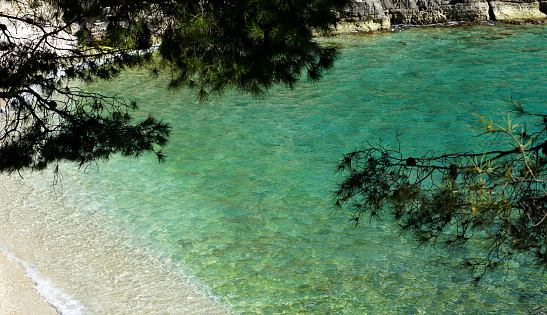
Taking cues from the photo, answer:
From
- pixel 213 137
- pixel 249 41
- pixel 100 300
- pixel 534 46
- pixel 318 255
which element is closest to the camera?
pixel 249 41

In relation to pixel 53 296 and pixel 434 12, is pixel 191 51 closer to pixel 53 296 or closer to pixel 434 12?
pixel 53 296

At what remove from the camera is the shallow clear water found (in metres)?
3.30

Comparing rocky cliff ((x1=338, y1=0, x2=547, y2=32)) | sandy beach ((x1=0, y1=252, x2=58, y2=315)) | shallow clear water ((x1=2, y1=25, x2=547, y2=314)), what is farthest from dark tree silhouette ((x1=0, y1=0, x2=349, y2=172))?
rocky cliff ((x1=338, y1=0, x2=547, y2=32))

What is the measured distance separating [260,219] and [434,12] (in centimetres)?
839

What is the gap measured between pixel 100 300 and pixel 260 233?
51.1 inches

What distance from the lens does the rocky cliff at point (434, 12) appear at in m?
10.9

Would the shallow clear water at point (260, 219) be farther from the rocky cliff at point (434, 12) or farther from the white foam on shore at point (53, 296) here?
the rocky cliff at point (434, 12)

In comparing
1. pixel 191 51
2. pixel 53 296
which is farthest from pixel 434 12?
pixel 53 296

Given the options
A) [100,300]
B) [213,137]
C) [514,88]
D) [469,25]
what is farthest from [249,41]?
[469,25]

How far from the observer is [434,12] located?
36.9 feet

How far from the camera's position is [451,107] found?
284 inches

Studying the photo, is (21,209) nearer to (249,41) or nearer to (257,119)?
(249,41)

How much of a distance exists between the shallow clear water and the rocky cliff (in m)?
3.35

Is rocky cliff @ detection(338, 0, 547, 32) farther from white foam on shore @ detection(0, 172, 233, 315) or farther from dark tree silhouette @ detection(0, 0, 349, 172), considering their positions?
dark tree silhouette @ detection(0, 0, 349, 172)
